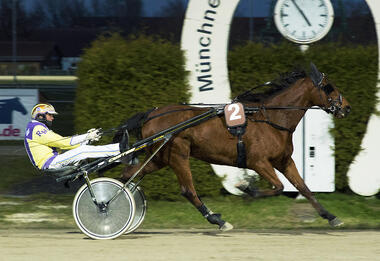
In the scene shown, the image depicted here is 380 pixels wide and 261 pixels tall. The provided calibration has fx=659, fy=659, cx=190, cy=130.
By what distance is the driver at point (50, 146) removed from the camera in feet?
22.7

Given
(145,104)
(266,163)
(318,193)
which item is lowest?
(318,193)

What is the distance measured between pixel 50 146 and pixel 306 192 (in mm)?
2899

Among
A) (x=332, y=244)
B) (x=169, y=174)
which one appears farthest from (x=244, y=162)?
(x=169, y=174)

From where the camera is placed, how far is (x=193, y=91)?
372 inches

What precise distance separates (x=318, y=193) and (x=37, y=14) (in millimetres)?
55524

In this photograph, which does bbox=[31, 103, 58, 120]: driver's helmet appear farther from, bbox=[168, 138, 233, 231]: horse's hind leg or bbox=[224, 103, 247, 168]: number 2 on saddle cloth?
bbox=[224, 103, 247, 168]: number 2 on saddle cloth

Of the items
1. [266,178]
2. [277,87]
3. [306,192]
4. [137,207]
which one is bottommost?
[137,207]

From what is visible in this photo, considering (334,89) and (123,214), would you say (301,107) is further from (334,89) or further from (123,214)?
(123,214)

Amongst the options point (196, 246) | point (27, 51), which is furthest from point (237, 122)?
point (27, 51)

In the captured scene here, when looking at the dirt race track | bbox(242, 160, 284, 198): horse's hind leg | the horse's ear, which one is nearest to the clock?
the horse's ear

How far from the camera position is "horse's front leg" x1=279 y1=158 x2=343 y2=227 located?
289 inches

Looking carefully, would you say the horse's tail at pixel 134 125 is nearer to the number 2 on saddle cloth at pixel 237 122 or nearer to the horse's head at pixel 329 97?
the number 2 on saddle cloth at pixel 237 122

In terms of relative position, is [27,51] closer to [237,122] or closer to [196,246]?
[237,122]

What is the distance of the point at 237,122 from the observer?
734 cm
